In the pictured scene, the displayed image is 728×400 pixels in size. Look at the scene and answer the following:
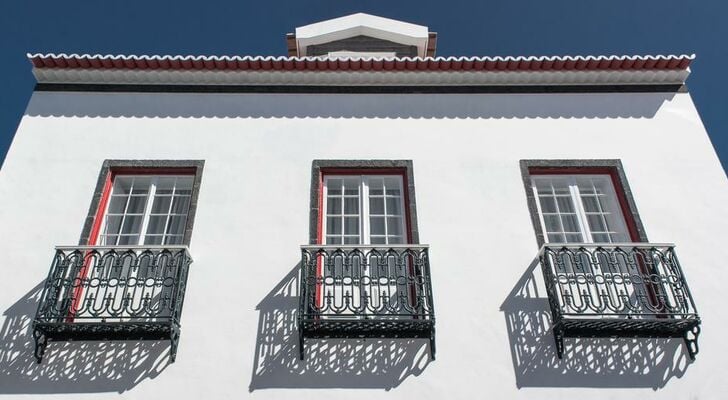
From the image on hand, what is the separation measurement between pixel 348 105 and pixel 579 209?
12.0ft

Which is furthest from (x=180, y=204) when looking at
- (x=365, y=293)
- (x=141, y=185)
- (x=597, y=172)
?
(x=597, y=172)

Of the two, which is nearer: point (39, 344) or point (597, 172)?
point (39, 344)

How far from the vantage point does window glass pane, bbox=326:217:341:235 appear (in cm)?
706

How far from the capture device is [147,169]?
24.4 ft

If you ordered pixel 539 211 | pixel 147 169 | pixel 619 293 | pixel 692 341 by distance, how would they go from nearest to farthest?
pixel 692 341 < pixel 619 293 < pixel 539 211 < pixel 147 169

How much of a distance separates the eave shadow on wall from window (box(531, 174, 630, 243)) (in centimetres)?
113

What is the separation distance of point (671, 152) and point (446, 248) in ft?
12.1

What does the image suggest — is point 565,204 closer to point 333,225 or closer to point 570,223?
point 570,223

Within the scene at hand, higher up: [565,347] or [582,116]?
[582,116]

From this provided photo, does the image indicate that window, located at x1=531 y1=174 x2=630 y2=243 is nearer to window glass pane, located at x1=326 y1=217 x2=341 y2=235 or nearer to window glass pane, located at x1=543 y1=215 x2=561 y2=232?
window glass pane, located at x1=543 y1=215 x2=561 y2=232

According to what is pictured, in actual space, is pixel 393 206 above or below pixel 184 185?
below

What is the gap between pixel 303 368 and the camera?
18.9ft

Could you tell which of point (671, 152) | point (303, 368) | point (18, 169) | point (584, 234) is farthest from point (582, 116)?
point (18, 169)

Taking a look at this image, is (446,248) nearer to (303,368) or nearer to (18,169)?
(303,368)
